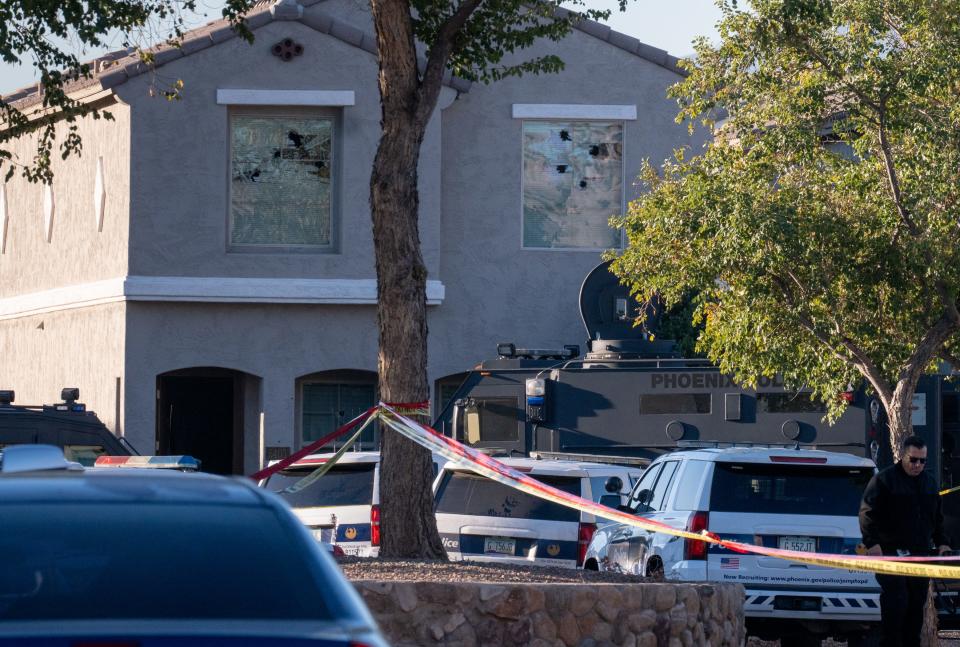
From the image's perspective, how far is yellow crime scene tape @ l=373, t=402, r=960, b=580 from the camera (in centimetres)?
884

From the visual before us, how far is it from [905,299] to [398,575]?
238 inches

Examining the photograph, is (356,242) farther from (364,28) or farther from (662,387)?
(662,387)

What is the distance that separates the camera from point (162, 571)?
422cm

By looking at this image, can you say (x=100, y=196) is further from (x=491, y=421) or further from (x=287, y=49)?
(x=491, y=421)

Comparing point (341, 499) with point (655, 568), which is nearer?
point (655, 568)

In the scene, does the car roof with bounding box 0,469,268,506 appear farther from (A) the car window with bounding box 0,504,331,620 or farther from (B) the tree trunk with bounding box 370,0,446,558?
(B) the tree trunk with bounding box 370,0,446,558

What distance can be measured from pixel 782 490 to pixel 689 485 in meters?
0.75

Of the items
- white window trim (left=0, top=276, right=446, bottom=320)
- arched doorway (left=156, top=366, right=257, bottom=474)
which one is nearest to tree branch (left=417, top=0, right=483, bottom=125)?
white window trim (left=0, top=276, right=446, bottom=320)

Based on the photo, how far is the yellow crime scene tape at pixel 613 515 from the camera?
884 cm

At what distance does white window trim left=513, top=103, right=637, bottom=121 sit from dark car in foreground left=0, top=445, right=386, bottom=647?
21558mm

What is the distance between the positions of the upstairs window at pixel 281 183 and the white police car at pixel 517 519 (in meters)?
11.4

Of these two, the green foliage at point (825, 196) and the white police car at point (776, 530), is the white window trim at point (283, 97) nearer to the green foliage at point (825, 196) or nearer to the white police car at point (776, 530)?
the green foliage at point (825, 196)

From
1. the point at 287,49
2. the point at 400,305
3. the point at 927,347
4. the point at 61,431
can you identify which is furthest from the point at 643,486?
the point at 287,49

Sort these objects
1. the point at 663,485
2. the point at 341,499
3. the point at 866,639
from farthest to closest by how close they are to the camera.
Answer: the point at 341,499
the point at 663,485
the point at 866,639
